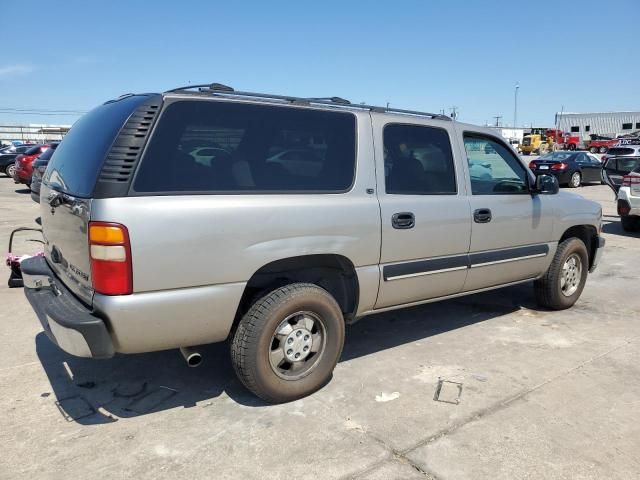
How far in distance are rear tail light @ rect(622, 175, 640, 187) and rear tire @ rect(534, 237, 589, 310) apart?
537cm

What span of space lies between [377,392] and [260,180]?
1.63 metres

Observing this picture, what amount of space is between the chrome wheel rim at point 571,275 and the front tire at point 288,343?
2963 millimetres

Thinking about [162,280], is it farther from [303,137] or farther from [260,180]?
[303,137]

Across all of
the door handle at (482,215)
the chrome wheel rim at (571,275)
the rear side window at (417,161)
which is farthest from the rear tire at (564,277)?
the rear side window at (417,161)

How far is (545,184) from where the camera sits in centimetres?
476

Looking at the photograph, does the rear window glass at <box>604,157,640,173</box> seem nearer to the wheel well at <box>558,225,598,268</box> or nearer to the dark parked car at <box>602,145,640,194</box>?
the dark parked car at <box>602,145,640,194</box>

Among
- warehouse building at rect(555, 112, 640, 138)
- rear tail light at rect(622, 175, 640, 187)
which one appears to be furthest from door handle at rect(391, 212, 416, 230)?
warehouse building at rect(555, 112, 640, 138)

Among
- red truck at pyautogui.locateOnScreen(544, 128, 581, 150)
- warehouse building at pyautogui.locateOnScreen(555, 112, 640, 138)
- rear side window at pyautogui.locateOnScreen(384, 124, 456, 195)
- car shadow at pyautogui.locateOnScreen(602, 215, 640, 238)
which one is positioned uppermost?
warehouse building at pyautogui.locateOnScreen(555, 112, 640, 138)

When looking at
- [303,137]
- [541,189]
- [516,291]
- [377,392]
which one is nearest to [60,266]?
[303,137]

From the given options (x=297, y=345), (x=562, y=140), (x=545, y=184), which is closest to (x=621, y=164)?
(x=545, y=184)

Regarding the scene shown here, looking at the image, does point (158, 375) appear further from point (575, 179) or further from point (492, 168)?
point (575, 179)

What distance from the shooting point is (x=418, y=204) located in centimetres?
384

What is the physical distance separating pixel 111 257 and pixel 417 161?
2369mm

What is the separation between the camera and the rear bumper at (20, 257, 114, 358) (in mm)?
2705
